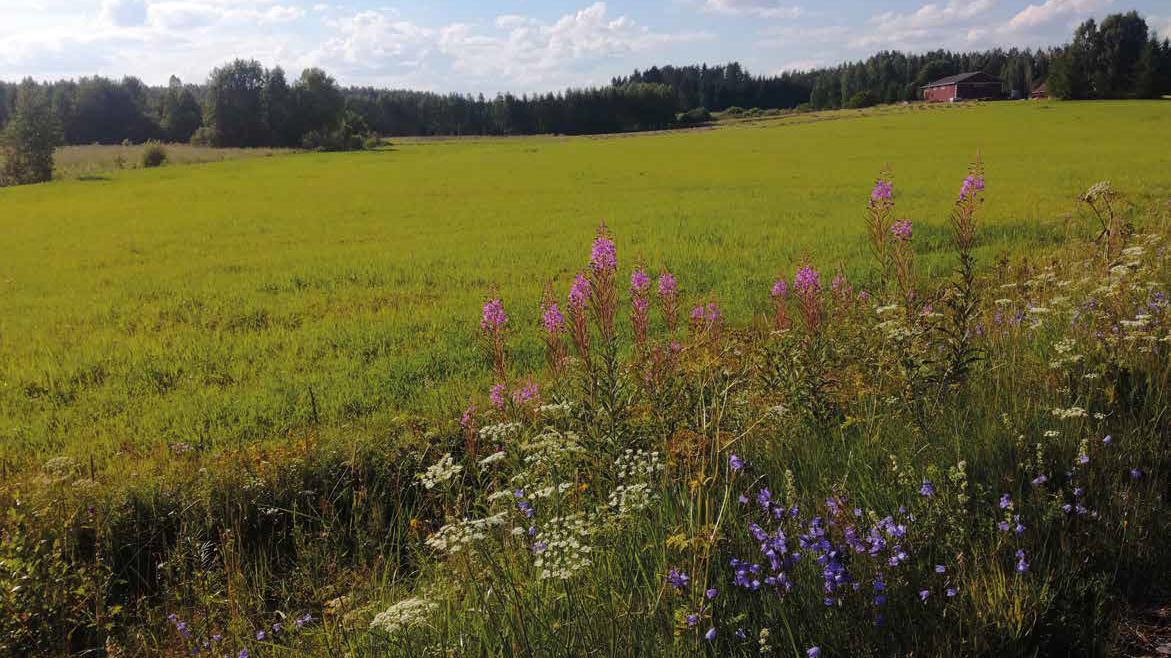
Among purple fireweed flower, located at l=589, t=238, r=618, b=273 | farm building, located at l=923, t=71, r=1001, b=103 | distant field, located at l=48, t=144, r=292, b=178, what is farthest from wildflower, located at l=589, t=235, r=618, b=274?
farm building, located at l=923, t=71, r=1001, b=103

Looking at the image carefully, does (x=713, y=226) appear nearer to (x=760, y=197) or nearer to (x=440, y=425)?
(x=760, y=197)

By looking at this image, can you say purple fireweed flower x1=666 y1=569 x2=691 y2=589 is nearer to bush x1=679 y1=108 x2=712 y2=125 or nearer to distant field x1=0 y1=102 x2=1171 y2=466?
distant field x1=0 y1=102 x2=1171 y2=466

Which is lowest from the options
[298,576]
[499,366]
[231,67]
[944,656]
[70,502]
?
[298,576]

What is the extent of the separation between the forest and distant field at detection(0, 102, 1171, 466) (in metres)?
51.8

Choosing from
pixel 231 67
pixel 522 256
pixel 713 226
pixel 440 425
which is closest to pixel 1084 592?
pixel 440 425

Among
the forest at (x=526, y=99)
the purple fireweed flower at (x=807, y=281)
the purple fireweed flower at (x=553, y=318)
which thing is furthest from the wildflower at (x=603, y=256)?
the forest at (x=526, y=99)

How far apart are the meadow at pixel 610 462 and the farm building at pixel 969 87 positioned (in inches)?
4344

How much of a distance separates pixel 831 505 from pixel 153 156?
2639 inches

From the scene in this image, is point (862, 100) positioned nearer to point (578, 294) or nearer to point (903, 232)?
point (903, 232)

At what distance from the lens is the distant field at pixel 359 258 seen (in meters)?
7.59

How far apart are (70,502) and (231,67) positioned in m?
113

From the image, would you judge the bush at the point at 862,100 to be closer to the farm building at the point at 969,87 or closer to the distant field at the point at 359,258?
the farm building at the point at 969,87

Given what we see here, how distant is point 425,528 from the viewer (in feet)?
15.4

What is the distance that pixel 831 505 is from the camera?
2732mm
